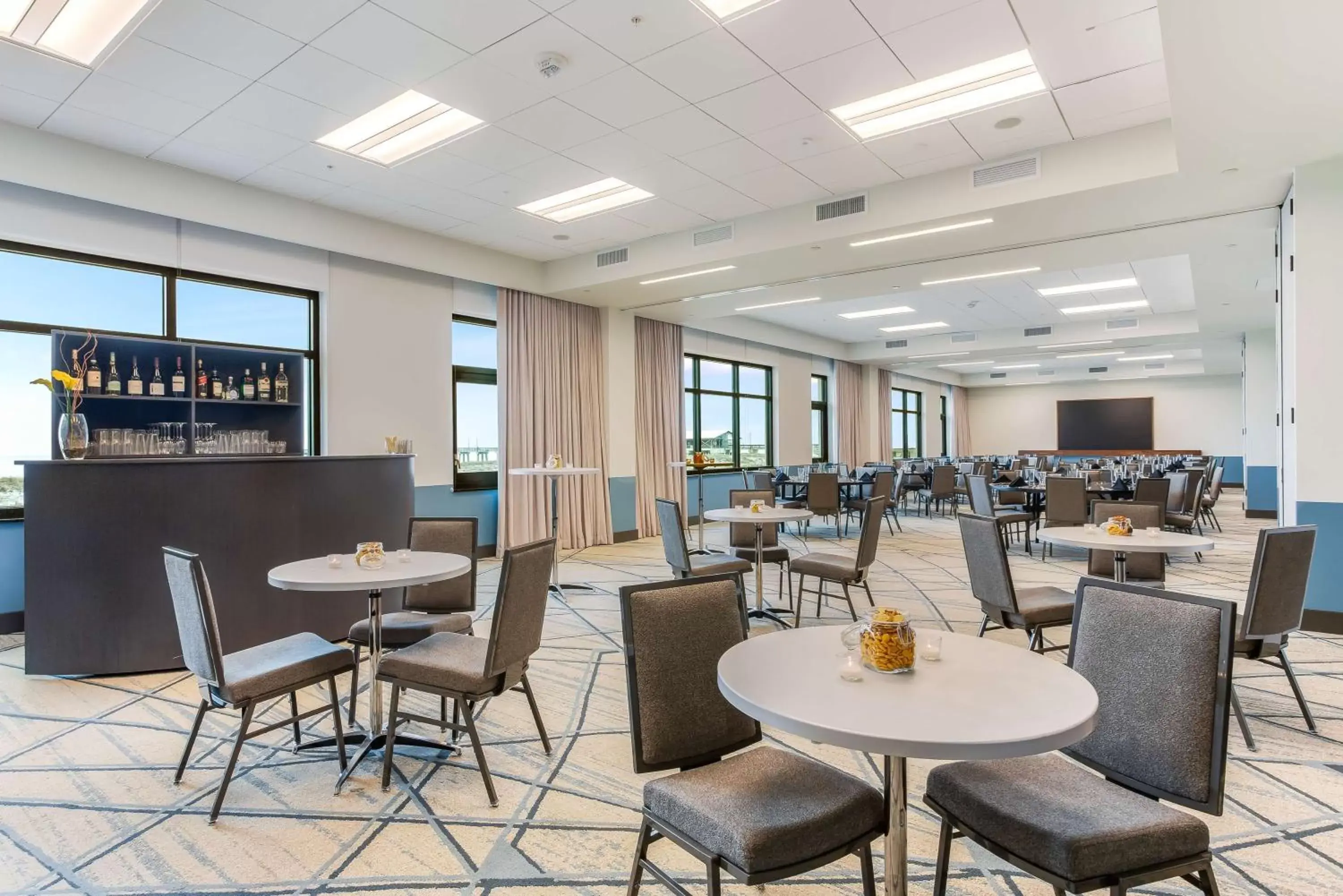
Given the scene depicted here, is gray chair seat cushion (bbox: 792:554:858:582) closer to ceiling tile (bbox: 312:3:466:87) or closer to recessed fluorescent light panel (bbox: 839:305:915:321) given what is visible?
ceiling tile (bbox: 312:3:466:87)

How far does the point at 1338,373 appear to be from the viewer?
4.84m

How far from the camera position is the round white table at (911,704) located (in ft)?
4.59

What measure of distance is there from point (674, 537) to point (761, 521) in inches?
27.1

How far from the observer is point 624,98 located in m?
4.53

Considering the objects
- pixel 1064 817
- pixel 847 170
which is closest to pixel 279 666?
pixel 1064 817

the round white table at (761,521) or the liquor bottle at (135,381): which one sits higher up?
the liquor bottle at (135,381)

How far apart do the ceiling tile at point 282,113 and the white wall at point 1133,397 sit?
828 inches

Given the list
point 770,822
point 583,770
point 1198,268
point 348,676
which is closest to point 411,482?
point 348,676

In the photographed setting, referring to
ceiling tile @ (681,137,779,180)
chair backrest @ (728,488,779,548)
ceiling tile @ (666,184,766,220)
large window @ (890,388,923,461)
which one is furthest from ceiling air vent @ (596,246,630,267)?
large window @ (890,388,923,461)

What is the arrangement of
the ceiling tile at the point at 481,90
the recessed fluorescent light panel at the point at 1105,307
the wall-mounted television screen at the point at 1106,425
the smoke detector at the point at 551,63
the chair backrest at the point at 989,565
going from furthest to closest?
the wall-mounted television screen at the point at 1106,425, the recessed fluorescent light panel at the point at 1105,307, the ceiling tile at the point at 481,90, the smoke detector at the point at 551,63, the chair backrest at the point at 989,565

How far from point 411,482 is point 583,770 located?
3.06 meters

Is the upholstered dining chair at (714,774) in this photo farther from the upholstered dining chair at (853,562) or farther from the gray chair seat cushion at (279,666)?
the upholstered dining chair at (853,562)

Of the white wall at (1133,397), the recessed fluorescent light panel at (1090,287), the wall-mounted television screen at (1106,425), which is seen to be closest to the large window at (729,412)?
the recessed fluorescent light panel at (1090,287)

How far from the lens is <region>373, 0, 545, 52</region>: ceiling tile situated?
3553 millimetres
